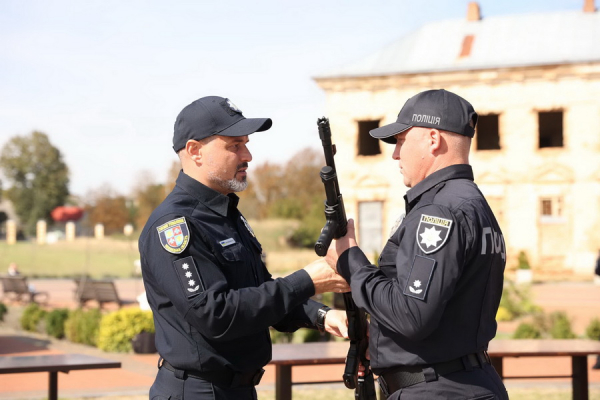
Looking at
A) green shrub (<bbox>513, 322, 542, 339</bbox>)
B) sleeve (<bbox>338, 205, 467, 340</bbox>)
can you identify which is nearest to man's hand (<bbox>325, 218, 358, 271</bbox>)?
sleeve (<bbox>338, 205, 467, 340</bbox>)

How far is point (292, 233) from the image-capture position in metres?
49.6

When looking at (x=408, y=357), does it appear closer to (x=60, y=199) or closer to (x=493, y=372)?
(x=493, y=372)

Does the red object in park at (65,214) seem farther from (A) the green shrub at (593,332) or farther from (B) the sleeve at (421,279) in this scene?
(B) the sleeve at (421,279)

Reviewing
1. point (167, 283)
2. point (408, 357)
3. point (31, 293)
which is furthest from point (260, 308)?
point (31, 293)

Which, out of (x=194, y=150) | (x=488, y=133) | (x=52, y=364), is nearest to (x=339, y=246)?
(x=194, y=150)

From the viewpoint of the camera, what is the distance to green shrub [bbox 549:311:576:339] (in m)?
12.7

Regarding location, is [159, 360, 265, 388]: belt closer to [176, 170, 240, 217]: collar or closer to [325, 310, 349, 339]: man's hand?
[325, 310, 349, 339]: man's hand

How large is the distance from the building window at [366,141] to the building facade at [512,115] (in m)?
0.07

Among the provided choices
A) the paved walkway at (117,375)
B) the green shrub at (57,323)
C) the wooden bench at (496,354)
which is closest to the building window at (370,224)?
the paved walkway at (117,375)

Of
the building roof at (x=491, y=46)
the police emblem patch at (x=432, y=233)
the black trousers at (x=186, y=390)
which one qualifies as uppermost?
the building roof at (x=491, y=46)

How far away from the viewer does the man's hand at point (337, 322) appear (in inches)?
159

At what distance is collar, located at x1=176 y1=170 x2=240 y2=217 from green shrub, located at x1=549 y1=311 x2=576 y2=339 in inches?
409

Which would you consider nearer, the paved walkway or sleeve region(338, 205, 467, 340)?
sleeve region(338, 205, 467, 340)

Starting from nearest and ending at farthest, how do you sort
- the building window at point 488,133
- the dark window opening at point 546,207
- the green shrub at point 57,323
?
the green shrub at point 57,323 < the dark window opening at point 546,207 < the building window at point 488,133
